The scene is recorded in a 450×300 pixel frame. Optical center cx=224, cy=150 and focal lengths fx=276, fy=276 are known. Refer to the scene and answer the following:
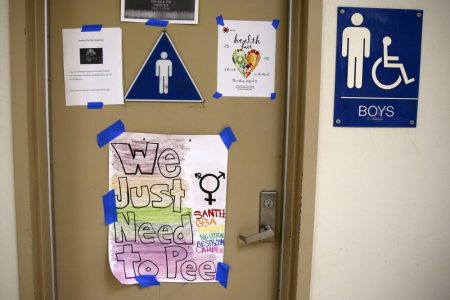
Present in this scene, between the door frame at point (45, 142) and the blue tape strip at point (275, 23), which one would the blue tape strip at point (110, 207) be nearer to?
the door frame at point (45, 142)

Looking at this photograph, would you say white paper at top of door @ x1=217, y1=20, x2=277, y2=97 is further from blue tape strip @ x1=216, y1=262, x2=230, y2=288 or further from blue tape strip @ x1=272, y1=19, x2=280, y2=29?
blue tape strip @ x1=216, y1=262, x2=230, y2=288

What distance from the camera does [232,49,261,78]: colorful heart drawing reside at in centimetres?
107

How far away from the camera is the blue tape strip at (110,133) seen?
3.54ft

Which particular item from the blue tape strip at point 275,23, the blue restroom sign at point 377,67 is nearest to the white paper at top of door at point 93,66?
the blue tape strip at point 275,23

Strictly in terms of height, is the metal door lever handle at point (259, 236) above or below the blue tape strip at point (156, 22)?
below

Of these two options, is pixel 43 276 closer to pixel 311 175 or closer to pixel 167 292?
pixel 167 292

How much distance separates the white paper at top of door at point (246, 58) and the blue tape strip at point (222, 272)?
2.29 ft

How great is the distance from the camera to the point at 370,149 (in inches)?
40.7

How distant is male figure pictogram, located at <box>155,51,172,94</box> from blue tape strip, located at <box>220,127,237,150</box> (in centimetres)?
27

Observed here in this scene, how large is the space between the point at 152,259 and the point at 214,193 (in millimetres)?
369

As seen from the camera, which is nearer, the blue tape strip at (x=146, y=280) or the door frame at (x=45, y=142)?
the door frame at (x=45, y=142)

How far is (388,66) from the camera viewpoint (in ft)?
3.31

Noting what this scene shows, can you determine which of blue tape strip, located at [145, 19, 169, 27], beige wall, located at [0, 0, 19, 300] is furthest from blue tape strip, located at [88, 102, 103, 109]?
blue tape strip, located at [145, 19, 169, 27]

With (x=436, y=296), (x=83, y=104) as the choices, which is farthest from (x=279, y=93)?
(x=436, y=296)
